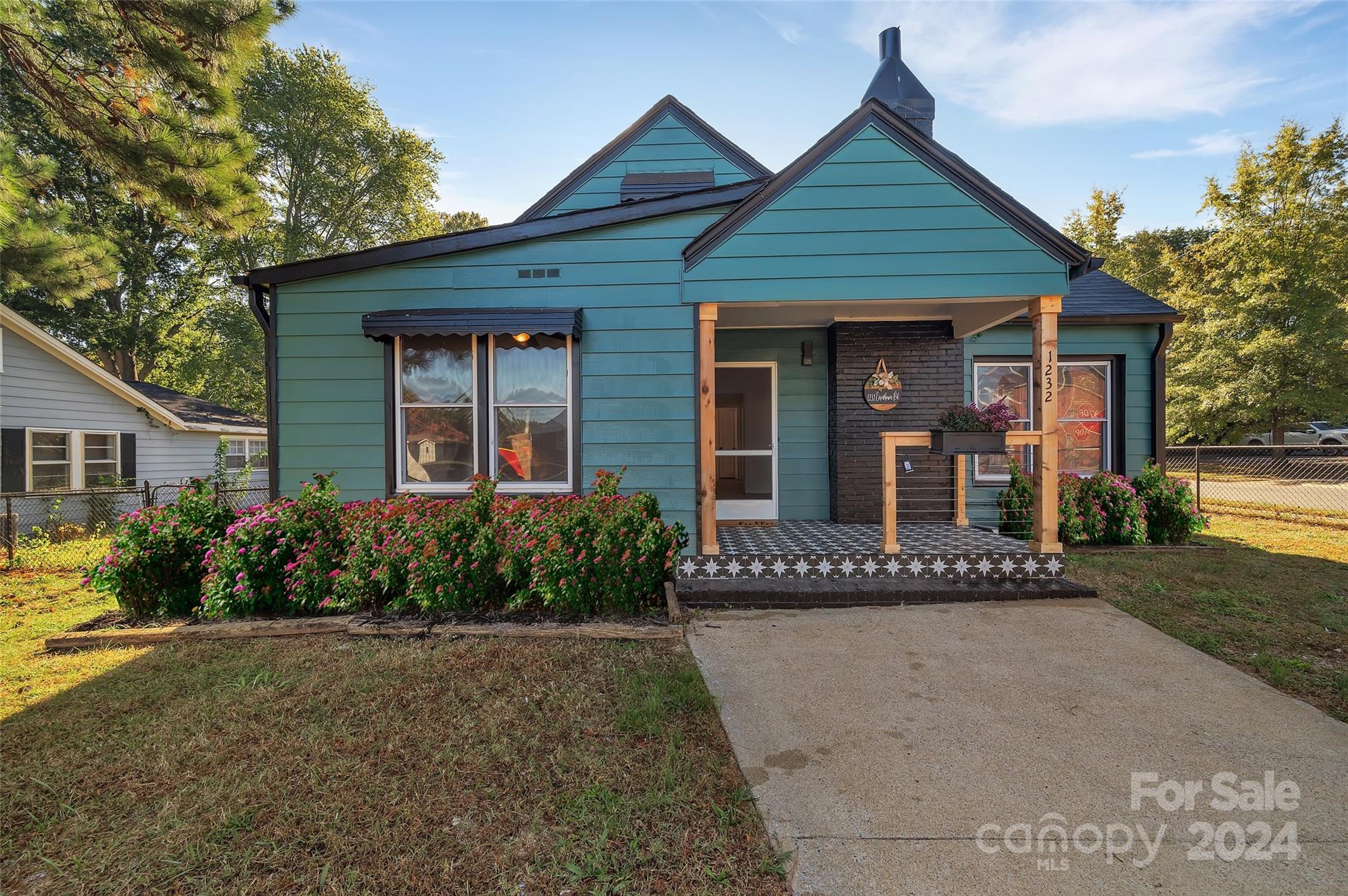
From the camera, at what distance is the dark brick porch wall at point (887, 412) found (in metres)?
6.85

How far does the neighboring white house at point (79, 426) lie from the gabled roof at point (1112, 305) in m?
17.0

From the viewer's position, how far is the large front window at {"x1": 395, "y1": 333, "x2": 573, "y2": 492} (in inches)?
217

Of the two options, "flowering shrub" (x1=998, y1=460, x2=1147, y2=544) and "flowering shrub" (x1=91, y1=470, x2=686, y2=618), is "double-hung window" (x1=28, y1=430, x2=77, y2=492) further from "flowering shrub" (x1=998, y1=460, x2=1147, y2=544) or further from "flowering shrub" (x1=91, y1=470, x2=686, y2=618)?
"flowering shrub" (x1=998, y1=460, x2=1147, y2=544)

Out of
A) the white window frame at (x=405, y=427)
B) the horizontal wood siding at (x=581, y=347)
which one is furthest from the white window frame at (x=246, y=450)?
the white window frame at (x=405, y=427)

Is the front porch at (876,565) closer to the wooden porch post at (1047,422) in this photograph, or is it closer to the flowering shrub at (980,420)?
the wooden porch post at (1047,422)

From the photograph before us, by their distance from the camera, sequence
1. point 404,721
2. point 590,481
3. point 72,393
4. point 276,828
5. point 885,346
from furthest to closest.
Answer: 1. point 72,393
2. point 885,346
3. point 590,481
4. point 404,721
5. point 276,828

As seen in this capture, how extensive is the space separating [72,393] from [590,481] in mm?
12150

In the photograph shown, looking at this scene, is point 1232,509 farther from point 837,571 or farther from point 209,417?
point 209,417

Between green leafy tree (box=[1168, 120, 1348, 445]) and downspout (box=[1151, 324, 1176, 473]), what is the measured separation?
557 inches

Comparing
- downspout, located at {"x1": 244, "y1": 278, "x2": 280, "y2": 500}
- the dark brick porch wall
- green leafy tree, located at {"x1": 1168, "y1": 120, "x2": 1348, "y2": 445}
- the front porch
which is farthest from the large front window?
green leafy tree, located at {"x1": 1168, "y1": 120, "x2": 1348, "y2": 445}

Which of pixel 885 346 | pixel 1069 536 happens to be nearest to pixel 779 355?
pixel 885 346

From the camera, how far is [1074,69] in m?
7.38

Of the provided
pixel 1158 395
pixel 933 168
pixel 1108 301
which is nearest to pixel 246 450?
pixel 933 168

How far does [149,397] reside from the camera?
40.5 feet
